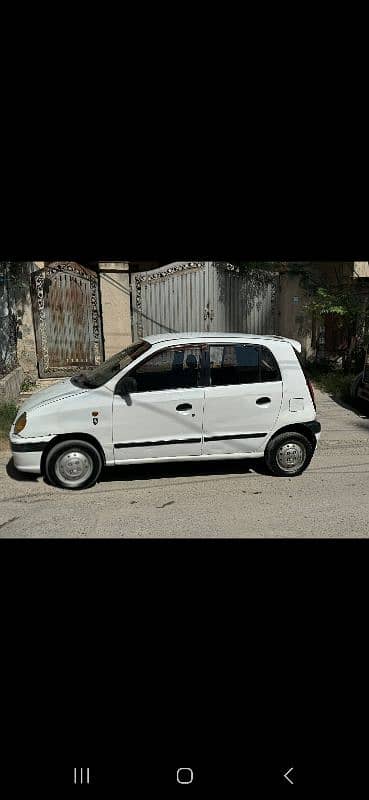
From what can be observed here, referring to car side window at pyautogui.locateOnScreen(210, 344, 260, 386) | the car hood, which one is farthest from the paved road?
car side window at pyautogui.locateOnScreen(210, 344, 260, 386)

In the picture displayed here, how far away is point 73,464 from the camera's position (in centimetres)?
440

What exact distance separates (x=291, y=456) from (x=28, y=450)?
2.69 m

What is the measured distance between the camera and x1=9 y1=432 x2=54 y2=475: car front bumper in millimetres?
4293

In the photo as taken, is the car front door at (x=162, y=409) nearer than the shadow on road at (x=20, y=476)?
Yes

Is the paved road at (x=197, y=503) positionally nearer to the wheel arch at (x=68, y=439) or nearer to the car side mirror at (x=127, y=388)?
the wheel arch at (x=68, y=439)

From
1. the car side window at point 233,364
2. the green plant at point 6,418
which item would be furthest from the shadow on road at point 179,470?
the green plant at point 6,418

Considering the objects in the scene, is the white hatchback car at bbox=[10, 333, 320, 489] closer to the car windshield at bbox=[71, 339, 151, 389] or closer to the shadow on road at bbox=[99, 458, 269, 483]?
the car windshield at bbox=[71, 339, 151, 389]

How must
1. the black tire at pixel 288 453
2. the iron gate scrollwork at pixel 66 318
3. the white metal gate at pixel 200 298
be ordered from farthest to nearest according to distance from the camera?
1. the white metal gate at pixel 200 298
2. the iron gate scrollwork at pixel 66 318
3. the black tire at pixel 288 453

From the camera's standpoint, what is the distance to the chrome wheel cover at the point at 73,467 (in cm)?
438

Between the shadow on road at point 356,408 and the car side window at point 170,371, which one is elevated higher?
the car side window at point 170,371

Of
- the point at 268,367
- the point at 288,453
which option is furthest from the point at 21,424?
the point at 288,453

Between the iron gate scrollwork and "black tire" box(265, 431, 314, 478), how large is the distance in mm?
5650

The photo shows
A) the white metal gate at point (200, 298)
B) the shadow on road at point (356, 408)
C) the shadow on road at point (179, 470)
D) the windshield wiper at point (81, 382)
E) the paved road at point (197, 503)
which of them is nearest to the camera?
the paved road at point (197, 503)
